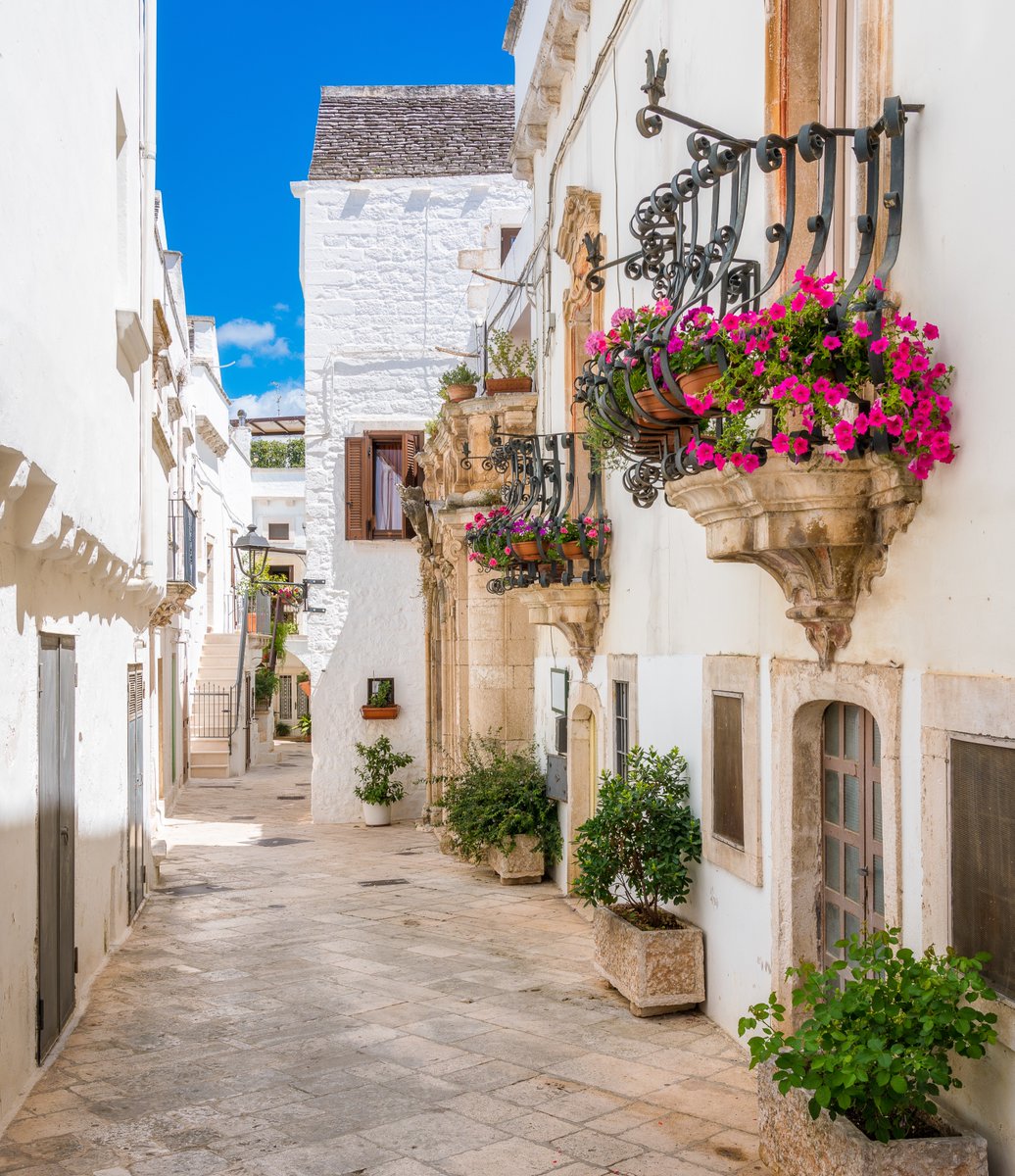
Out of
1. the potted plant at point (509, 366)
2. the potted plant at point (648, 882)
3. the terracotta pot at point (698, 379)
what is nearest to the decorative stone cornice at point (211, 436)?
the potted plant at point (509, 366)

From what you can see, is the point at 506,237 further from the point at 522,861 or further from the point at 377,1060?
the point at 377,1060

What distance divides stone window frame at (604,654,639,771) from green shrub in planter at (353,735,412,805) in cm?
833

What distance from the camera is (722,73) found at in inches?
253

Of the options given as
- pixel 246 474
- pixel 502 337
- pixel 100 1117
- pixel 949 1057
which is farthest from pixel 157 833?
pixel 246 474

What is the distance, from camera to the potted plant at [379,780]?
17078 mm

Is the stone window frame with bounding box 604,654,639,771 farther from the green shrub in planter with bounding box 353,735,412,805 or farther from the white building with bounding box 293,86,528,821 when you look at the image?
the white building with bounding box 293,86,528,821

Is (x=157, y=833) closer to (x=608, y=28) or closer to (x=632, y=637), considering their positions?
(x=632, y=637)

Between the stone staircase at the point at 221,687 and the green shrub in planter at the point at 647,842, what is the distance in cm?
1787

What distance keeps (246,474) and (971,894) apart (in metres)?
33.9

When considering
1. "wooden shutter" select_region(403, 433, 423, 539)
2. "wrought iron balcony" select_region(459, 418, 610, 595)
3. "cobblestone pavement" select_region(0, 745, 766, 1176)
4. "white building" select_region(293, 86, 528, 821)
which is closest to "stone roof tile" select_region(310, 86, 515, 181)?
"white building" select_region(293, 86, 528, 821)

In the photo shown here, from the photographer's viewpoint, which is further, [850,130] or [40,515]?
[40,515]

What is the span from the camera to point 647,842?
278 inches

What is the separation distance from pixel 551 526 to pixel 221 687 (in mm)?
18015

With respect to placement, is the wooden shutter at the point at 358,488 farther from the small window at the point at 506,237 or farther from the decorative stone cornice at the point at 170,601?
the small window at the point at 506,237
